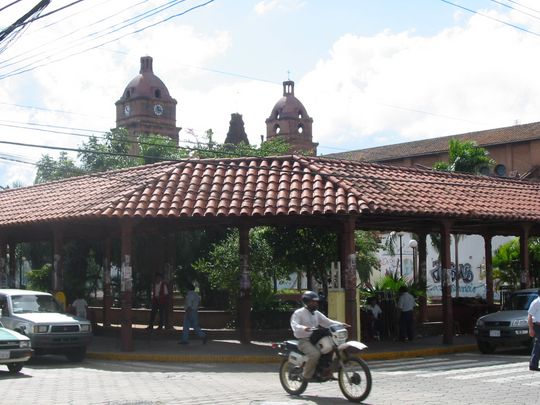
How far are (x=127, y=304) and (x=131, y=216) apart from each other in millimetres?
2324

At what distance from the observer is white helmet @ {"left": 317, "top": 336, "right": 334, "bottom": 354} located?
1247 centimetres

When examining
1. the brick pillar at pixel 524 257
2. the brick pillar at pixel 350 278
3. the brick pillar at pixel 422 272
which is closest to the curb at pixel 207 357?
the brick pillar at pixel 350 278

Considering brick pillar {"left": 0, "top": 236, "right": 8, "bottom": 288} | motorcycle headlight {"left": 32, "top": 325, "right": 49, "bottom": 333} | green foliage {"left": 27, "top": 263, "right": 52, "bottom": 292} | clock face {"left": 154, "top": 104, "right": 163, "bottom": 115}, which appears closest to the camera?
motorcycle headlight {"left": 32, "top": 325, "right": 49, "bottom": 333}

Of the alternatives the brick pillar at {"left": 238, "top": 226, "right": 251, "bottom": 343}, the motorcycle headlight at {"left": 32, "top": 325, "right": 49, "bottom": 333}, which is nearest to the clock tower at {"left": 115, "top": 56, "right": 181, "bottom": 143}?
the brick pillar at {"left": 238, "top": 226, "right": 251, "bottom": 343}

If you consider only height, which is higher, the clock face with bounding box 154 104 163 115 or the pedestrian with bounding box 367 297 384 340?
the clock face with bounding box 154 104 163 115

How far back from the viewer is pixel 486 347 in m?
20.5

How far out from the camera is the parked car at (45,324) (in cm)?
1817

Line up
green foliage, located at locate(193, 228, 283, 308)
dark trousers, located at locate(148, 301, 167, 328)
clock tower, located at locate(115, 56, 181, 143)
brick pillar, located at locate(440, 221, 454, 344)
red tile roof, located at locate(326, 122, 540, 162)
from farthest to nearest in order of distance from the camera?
clock tower, located at locate(115, 56, 181, 143) < red tile roof, located at locate(326, 122, 540, 162) < green foliage, located at locate(193, 228, 283, 308) < dark trousers, located at locate(148, 301, 167, 328) < brick pillar, located at locate(440, 221, 454, 344)

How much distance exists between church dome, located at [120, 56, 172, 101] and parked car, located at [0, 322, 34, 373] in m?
68.8

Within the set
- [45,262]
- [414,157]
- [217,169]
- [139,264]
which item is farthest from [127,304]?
[414,157]

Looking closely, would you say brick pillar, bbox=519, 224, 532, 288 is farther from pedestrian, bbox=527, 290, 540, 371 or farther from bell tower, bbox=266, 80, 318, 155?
bell tower, bbox=266, 80, 318, 155

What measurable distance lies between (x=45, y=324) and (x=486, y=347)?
10831mm

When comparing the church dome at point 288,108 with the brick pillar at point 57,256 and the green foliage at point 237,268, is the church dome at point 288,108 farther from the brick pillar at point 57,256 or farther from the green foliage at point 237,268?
the brick pillar at point 57,256

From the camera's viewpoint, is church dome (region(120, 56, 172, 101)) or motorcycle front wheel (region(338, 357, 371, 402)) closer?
motorcycle front wheel (region(338, 357, 371, 402))
